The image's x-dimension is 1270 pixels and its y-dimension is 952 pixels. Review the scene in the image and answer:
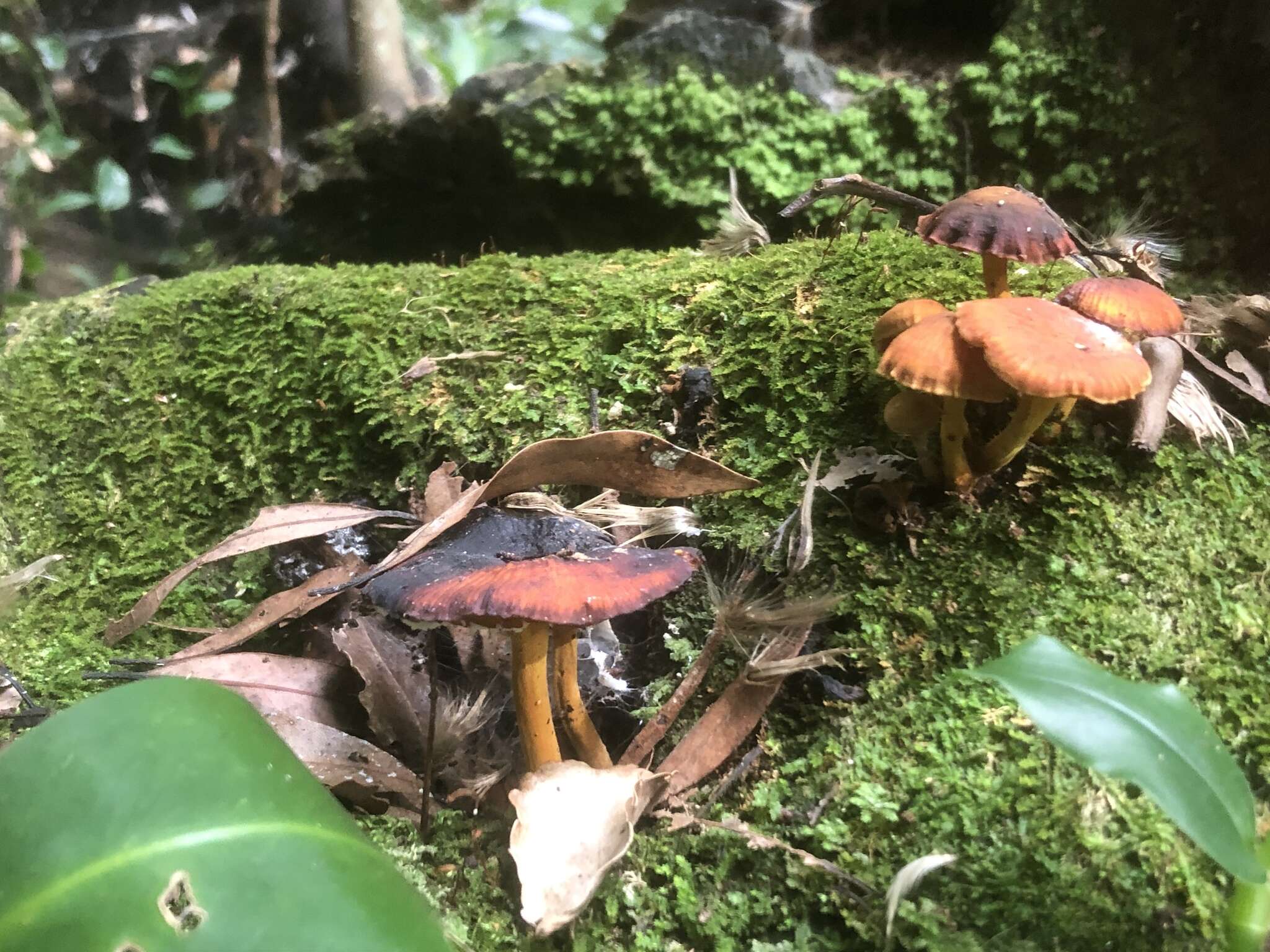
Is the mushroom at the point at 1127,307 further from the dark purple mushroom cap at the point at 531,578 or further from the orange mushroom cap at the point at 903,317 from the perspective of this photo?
the dark purple mushroom cap at the point at 531,578

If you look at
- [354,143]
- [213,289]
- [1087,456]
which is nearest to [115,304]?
[213,289]

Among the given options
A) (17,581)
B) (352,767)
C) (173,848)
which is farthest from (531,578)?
(17,581)

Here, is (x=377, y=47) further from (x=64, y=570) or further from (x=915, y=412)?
(x=915, y=412)

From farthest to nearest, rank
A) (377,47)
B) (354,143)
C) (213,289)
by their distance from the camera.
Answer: (377,47) → (354,143) → (213,289)

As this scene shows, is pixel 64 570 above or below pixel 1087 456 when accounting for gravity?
below

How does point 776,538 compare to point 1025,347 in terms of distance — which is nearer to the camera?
point 1025,347

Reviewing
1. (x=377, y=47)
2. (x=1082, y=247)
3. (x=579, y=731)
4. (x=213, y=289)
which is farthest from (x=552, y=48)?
(x=579, y=731)

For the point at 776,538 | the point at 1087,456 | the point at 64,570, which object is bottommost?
the point at 64,570

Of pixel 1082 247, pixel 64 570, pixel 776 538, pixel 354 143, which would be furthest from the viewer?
pixel 354 143
